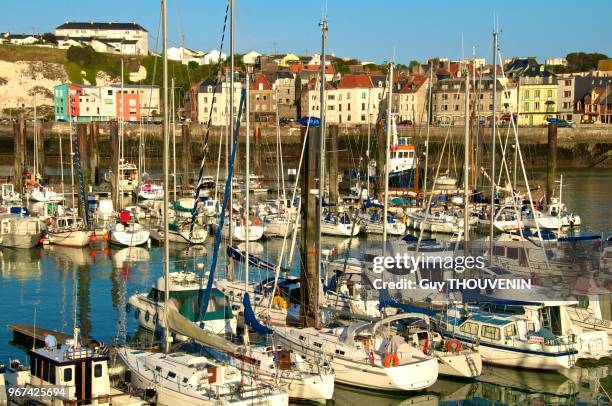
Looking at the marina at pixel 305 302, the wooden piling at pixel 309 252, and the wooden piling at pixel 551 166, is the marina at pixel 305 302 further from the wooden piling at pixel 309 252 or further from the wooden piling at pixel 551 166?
the wooden piling at pixel 551 166

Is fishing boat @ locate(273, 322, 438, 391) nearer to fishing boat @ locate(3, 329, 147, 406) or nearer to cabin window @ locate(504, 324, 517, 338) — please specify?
cabin window @ locate(504, 324, 517, 338)

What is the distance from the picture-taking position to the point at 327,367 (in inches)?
701

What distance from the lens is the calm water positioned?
19297 millimetres

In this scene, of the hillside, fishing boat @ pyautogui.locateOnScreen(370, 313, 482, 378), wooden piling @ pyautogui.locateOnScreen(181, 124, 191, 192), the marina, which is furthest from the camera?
the hillside

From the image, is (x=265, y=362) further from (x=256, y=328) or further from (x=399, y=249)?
(x=399, y=249)

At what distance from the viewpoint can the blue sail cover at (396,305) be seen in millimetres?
21766

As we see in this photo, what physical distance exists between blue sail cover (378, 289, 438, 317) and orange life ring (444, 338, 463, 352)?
6.05ft

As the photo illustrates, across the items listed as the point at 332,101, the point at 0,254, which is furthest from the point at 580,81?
the point at 0,254

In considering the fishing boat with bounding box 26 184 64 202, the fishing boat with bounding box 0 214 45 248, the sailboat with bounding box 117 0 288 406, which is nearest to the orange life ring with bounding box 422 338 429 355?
the sailboat with bounding box 117 0 288 406

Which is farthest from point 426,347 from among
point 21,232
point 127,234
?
point 21,232

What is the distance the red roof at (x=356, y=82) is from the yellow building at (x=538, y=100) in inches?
664

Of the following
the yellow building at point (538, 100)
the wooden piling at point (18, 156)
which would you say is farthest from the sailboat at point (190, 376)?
the yellow building at point (538, 100)

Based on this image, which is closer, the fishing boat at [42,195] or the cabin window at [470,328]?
the cabin window at [470,328]

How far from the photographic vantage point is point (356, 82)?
Result: 98125 millimetres
